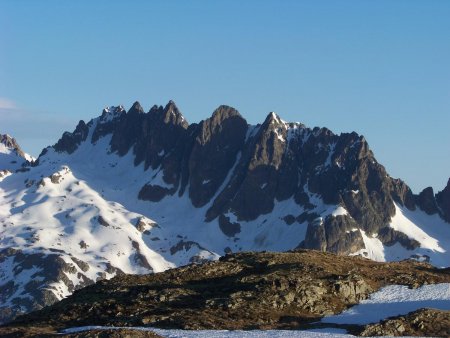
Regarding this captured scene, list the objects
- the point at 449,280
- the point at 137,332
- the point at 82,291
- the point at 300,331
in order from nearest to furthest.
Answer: the point at 137,332
the point at 300,331
the point at 82,291
the point at 449,280

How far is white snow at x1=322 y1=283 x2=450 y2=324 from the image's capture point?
70812 mm

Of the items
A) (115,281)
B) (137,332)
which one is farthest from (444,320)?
(115,281)

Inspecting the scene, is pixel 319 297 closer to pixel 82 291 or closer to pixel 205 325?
pixel 205 325

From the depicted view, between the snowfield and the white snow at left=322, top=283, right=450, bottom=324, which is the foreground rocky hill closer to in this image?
the white snow at left=322, top=283, right=450, bottom=324

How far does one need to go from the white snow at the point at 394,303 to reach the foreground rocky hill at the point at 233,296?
Answer: 963mm

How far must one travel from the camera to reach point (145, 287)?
7575 cm

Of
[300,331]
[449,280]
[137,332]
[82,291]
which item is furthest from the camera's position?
[449,280]

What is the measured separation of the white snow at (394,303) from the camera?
7081 cm

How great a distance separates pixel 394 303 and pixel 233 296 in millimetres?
13402

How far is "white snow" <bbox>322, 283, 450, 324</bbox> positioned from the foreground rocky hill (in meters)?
0.96

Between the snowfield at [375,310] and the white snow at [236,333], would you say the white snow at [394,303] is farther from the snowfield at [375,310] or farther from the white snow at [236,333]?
the white snow at [236,333]

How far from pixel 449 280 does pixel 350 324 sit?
1943cm

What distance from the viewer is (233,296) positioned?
7206cm

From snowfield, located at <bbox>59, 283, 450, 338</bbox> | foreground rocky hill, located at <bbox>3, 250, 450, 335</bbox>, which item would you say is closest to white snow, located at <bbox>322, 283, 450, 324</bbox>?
snowfield, located at <bbox>59, 283, 450, 338</bbox>
